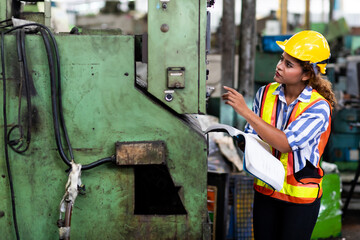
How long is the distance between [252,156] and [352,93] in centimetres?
449

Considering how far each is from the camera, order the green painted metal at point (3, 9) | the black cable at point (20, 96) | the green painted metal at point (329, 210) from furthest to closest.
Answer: the green painted metal at point (329, 210) → the green painted metal at point (3, 9) → the black cable at point (20, 96)

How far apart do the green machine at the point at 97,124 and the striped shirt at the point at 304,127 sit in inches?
13.6

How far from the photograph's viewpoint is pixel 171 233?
75.5 inches

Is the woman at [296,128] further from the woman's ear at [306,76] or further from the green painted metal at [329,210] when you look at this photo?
the green painted metal at [329,210]

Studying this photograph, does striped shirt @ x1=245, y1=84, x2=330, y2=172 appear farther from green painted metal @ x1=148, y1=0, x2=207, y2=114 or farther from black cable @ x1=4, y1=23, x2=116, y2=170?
black cable @ x1=4, y1=23, x2=116, y2=170

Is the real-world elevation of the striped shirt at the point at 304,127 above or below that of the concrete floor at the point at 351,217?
above

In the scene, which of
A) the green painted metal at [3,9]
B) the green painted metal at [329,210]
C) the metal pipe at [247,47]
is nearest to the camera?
the green painted metal at [3,9]

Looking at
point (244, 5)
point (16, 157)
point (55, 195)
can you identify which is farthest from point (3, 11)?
point (244, 5)

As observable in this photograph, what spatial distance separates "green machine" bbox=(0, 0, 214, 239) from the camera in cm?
177

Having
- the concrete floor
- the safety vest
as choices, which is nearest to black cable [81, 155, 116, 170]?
the safety vest

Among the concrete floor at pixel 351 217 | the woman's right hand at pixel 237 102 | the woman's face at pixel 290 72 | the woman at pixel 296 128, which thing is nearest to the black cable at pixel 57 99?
the woman's right hand at pixel 237 102

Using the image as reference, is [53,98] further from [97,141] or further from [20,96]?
[97,141]

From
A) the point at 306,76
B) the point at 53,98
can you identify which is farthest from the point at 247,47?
the point at 53,98

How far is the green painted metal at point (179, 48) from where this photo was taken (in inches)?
69.9
